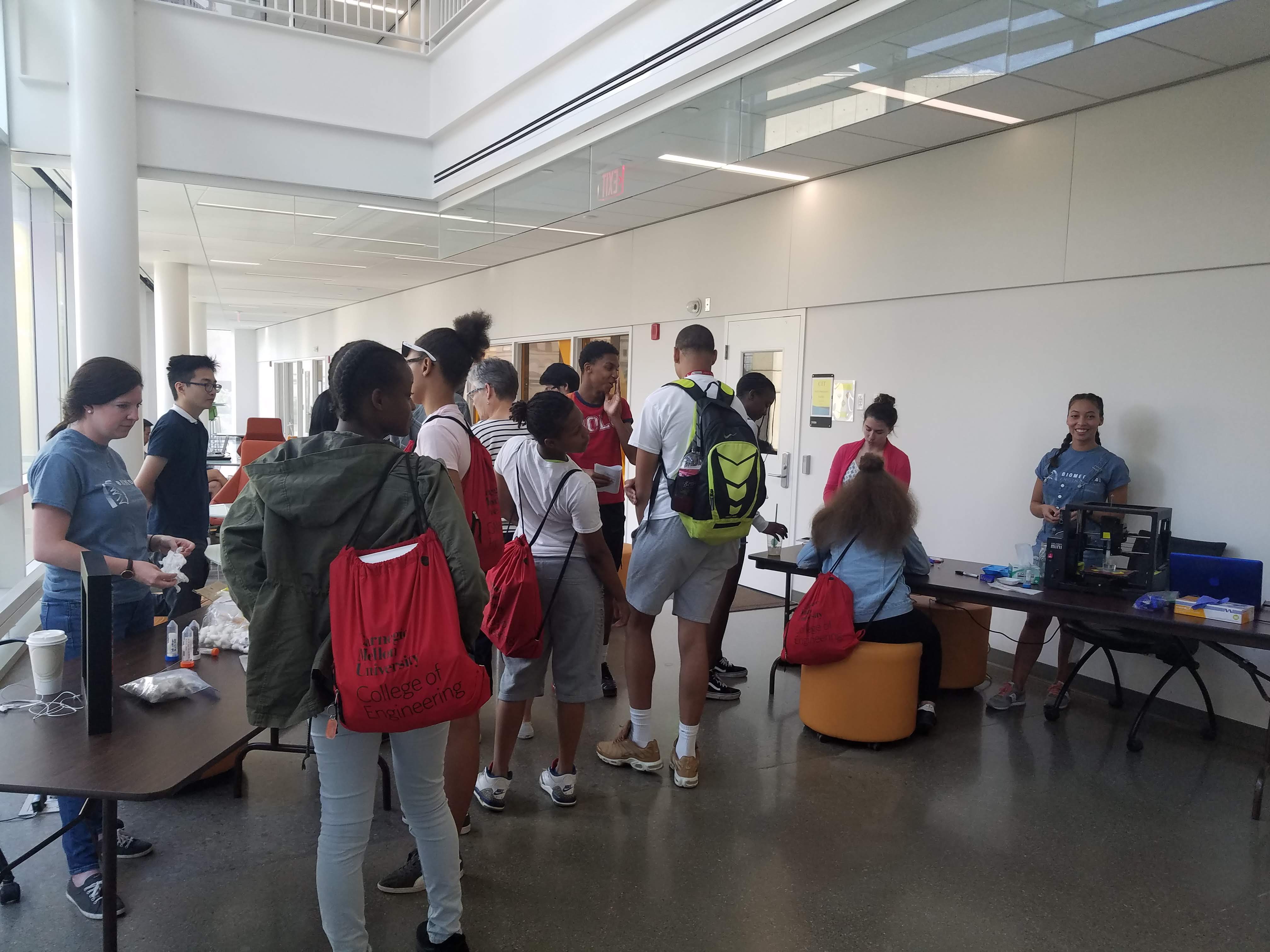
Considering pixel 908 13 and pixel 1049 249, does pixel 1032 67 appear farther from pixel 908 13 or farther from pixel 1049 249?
pixel 1049 249

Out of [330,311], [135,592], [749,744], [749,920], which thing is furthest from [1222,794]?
[330,311]

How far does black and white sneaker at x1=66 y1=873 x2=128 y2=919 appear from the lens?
2346 millimetres

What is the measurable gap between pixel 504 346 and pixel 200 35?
188 inches

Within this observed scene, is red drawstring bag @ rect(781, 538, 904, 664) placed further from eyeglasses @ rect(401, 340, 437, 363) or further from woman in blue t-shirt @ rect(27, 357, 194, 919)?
woman in blue t-shirt @ rect(27, 357, 194, 919)

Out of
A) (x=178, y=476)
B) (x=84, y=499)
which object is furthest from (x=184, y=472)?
(x=84, y=499)

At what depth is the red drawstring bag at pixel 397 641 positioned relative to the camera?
1.68 m

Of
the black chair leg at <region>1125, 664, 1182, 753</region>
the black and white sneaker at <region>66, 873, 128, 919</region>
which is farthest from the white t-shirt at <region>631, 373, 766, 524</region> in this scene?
the black chair leg at <region>1125, 664, 1182, 753</region>

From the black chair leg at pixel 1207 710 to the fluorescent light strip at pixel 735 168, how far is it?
12.3 feet

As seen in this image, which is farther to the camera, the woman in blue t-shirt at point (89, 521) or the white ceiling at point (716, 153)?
the white ceiling at point (716, 153)

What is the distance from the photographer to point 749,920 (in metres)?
2.47

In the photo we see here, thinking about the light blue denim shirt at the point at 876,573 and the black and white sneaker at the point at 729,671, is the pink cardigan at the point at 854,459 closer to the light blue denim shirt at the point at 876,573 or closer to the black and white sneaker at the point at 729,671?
the light blue denim shirt at the point at 876,573

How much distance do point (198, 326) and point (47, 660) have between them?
16.9 metres

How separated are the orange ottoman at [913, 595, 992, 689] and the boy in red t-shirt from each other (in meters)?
1.68

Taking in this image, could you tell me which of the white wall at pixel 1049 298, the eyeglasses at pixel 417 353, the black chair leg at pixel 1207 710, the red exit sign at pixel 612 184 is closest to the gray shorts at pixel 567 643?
the eyeglasses at pixel 417 353
